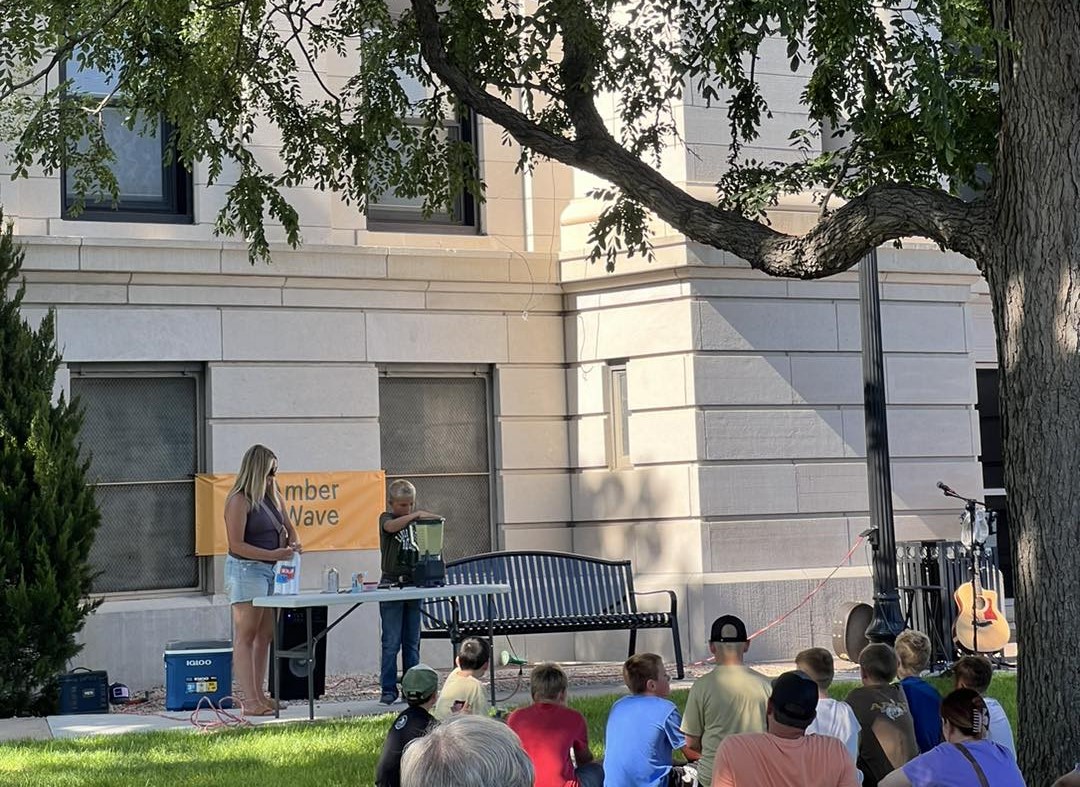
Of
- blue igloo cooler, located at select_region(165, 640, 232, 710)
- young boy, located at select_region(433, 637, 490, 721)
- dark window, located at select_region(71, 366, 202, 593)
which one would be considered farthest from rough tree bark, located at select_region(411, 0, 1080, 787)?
dark window, located at select_region(71, 366, 202, 593)

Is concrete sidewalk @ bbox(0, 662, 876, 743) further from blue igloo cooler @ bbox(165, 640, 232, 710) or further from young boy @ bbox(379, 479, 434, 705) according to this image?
young boy @ bbox(379, 479, 434, 705)

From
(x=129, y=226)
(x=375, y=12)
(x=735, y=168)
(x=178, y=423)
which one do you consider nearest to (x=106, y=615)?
(x=178, y=423)

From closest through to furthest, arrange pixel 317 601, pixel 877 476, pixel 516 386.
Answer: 1. pixel 317 601
2. pixel 877 476
3. pixel 516 386

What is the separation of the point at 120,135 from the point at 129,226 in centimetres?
116

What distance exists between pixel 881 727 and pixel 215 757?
4.93 metres

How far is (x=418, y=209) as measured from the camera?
1923 cm

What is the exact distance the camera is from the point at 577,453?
765 inches

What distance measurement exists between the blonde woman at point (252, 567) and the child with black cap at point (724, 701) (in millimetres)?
5472

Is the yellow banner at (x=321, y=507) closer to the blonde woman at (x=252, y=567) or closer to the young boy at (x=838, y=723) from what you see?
the blonde woman at (x=252, y=567)

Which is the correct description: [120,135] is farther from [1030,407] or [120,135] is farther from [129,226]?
[1030,407]

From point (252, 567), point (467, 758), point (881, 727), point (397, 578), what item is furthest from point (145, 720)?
point (467, 758)

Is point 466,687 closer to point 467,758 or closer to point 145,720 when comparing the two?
point 145,720

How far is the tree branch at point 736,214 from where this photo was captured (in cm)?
925

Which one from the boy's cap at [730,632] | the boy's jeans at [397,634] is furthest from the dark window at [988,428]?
the boy's cap at [730,632]
